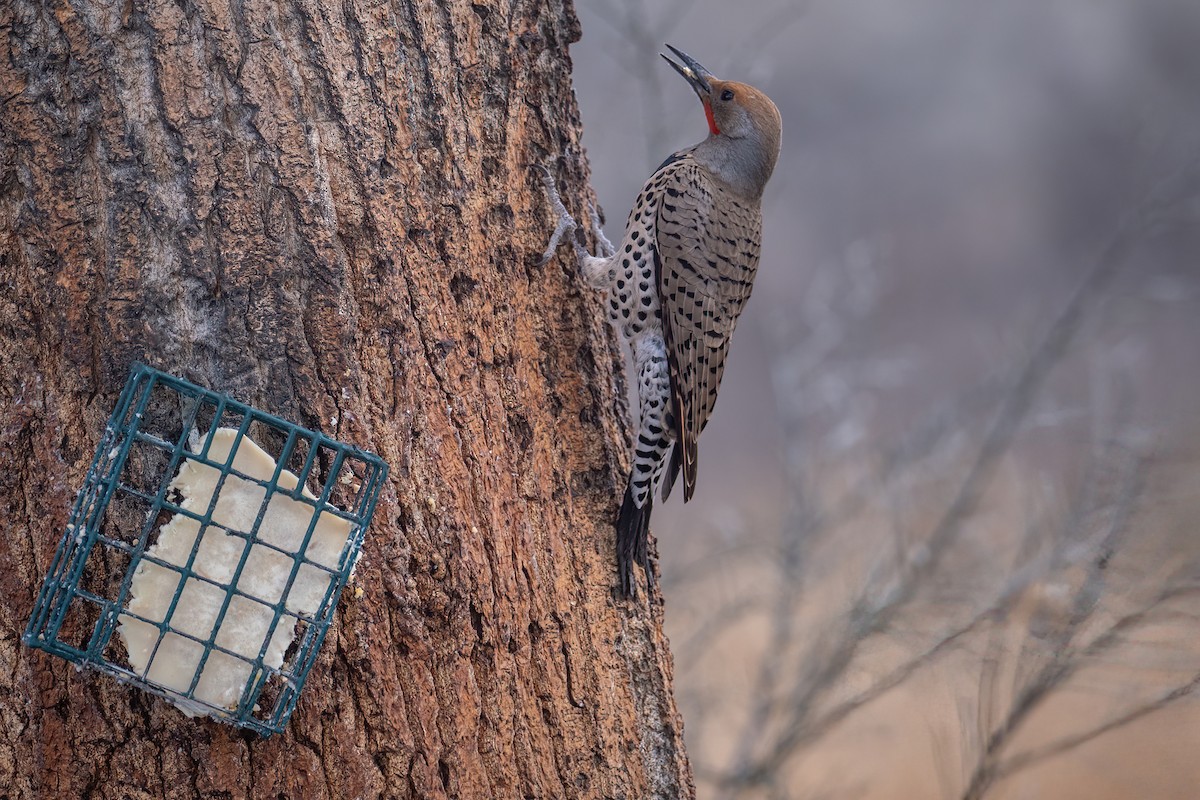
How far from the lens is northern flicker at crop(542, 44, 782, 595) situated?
119 inches

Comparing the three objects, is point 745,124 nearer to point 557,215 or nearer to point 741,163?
point 741,163

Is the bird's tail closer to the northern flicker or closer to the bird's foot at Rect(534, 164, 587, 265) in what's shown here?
the northern flicker

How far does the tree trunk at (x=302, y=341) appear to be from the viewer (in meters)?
1.84

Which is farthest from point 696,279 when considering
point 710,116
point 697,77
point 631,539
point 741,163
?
point 631,539

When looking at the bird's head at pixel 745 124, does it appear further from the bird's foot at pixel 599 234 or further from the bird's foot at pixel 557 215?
the bird's foot at pixel 557 215

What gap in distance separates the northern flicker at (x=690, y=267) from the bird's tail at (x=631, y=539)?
1.11 feet

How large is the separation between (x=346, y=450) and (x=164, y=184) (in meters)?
0.57

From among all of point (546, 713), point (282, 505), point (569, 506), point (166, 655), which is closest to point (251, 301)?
point (282, 505)

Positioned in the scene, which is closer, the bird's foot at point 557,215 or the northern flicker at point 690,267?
the bird's foot at point 557,215

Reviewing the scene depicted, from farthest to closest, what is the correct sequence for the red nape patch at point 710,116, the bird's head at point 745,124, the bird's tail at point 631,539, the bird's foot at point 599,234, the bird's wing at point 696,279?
the red nape patch at point 710,116, the bird's head at point 745,124, the bird's wing at point 696,279, the bird's foot at point 599,234, the bird's tail at point 631,539

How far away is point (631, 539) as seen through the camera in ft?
7.95

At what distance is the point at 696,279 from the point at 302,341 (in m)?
1.51

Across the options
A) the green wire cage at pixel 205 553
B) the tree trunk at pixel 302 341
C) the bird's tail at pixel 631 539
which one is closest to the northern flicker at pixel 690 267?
the bird's tail at pixel 631 539

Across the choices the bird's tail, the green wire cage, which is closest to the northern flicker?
the bird's tail
